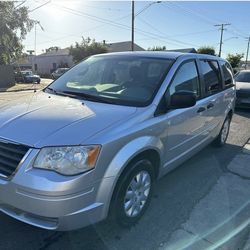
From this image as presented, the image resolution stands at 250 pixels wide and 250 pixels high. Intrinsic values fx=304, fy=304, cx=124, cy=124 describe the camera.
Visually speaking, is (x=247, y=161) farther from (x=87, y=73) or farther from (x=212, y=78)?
(x=87, y=73)

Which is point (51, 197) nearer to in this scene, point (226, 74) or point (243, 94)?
point (226, 74)

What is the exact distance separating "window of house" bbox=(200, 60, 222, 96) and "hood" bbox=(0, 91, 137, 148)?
1.99 metres

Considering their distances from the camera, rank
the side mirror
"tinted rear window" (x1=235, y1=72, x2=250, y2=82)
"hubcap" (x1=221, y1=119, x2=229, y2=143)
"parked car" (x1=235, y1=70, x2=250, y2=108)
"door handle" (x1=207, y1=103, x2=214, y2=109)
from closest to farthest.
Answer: the side mirror
"door handle" (x1=207, y1=103, x2=214, y2=109)
"hubcap" (x1=221, y1=119, x2=229, y2=143)
"parked car" (x1=235, y1=70, x2=250, y2=108)
"tinted rear window" (x1=235, y1=72, x2=250, y2=82)

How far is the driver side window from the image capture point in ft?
12.2

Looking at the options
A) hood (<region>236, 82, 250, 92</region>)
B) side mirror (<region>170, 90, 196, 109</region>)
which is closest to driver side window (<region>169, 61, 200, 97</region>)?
side mirror (<region>170, 90, 196, 109</region>)

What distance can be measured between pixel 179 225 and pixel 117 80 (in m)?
1.86

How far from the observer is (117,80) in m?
3.82

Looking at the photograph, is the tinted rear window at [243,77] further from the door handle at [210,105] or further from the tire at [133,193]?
the tire at [133,193]

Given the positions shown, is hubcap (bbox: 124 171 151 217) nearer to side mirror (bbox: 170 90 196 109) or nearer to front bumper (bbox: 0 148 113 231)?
front bumper (bbox: 0 148 113 231)

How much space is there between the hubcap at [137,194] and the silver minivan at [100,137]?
12mm

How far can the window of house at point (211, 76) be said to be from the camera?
468 cm

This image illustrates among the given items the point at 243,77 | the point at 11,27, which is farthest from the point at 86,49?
the point at 243,77

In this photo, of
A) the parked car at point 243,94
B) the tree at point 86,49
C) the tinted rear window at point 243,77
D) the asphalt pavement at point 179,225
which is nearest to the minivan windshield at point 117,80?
the asphalt pavement at point 179,225

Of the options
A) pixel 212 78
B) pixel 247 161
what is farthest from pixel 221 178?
pixel 212 78
